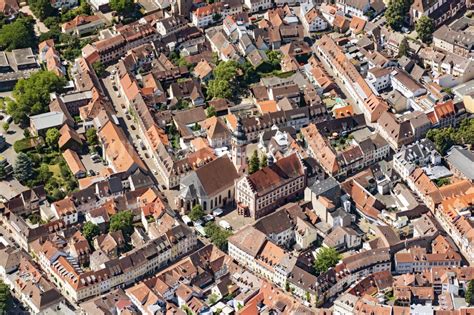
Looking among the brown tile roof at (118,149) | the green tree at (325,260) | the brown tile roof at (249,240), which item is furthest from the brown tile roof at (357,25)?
the green tree at (325,260)

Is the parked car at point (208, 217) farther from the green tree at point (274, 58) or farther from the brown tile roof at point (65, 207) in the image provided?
the green tree at point (274, 58)

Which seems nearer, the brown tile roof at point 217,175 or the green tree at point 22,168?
the brown tile roof at point 217,175

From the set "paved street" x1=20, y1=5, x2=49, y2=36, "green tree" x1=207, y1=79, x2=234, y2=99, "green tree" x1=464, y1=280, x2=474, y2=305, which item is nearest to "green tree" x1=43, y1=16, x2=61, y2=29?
"paved street" x1=20, y1=5, x2=49, y2=36

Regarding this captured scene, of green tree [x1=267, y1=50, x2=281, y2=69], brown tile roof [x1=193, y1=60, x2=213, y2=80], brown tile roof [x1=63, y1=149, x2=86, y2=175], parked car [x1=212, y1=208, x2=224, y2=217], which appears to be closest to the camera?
parked car [x1=212, y1=208, x2=224, y2=217]

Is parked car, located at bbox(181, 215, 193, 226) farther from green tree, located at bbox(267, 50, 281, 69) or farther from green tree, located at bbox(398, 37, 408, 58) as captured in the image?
green tree, located at bbox(398, 37, 408, 58)

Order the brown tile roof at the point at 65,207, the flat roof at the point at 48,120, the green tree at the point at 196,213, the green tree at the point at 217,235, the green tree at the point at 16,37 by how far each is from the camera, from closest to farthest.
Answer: the green tree at the point at 217,235 → the green tree at the point at 196,213 → the brown tile roof at the point at 65,207 → the flat roof at the point at 48,120 → the green tree at the point at 16,37

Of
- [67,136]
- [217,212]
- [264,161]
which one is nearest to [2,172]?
[67,136]

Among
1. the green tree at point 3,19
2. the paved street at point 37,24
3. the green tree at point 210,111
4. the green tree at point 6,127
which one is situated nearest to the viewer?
the green tree at point 210,111
